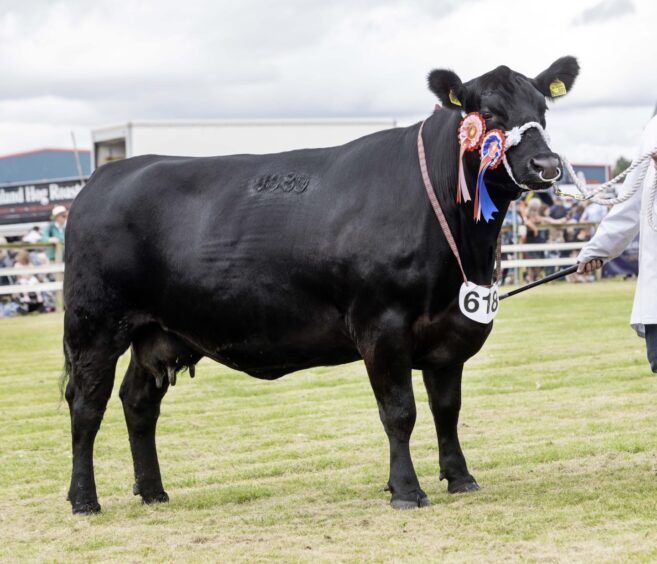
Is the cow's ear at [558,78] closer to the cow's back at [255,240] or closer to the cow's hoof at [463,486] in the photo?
the cow's back at [255,240]

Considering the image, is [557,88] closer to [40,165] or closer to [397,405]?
[397,405]

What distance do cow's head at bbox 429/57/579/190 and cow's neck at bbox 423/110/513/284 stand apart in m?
0.21

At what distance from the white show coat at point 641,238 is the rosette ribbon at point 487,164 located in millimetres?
733

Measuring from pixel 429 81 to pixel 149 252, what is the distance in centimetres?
204

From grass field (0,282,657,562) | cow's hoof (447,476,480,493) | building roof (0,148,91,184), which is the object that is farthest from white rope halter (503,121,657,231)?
building roof (0,148,91,184)

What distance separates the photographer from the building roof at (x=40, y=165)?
50594 millimetres

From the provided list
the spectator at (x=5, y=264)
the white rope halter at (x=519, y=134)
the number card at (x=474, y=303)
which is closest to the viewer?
the white rope halter at (x=519, y=134)

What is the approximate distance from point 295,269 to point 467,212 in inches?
41.3

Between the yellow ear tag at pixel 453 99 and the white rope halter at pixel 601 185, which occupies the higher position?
the yellow ear tag at pixel 453 99

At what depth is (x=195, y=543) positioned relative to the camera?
5.66 meters

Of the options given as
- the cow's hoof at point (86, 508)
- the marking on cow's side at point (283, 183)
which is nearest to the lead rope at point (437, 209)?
the marking on cow's side at point (283, 183)

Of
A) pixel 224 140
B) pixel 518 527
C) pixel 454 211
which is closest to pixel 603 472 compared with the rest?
pixel 518 527

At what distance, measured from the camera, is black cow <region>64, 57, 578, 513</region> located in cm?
616

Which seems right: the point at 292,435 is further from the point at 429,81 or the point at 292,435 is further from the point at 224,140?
the point at 224,140
